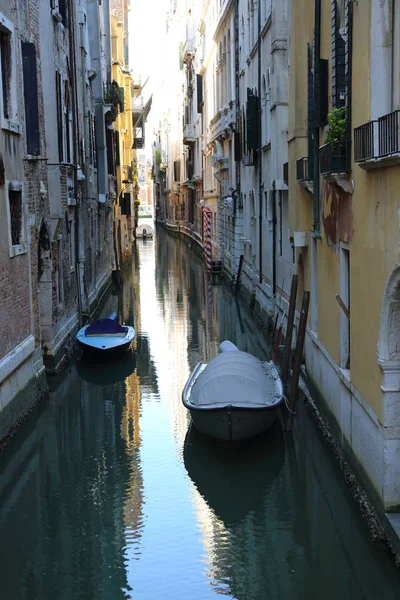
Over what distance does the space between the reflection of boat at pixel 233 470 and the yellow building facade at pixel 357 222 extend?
1085mm

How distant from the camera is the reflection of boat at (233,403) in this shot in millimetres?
10539

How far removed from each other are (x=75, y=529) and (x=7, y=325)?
12.2 feet

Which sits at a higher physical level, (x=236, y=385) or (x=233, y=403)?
(x=236, y=385)

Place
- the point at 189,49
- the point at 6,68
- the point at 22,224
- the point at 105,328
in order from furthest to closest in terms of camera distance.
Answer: the point at 189,49 → the point at 105,328 → the point at 22,224 → the point at 6,68

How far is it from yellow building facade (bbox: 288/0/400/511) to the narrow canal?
0.72m

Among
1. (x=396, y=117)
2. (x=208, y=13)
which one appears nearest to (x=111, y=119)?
(x=208, y=13)

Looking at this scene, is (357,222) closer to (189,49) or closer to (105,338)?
(105,338)

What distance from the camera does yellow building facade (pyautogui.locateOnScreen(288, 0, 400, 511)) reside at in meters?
7.39

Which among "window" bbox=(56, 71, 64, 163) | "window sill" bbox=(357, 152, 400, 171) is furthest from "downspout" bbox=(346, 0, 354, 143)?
"window" bbox=(56, 71, 64, 163)

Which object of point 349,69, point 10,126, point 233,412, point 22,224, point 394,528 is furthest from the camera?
point 22,224

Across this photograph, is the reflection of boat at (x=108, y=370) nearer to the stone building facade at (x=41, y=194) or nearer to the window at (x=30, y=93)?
the stone building facade at (x=41, y=194)

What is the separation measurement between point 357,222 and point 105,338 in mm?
9139

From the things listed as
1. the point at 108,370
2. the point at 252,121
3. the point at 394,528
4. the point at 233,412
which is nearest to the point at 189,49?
the point at 252,121

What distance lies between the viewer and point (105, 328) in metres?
17.4
